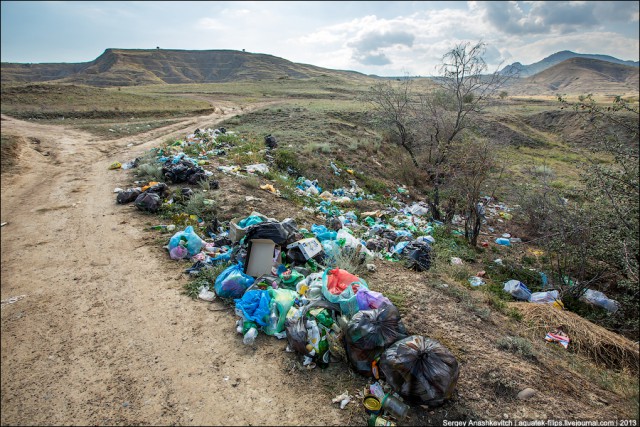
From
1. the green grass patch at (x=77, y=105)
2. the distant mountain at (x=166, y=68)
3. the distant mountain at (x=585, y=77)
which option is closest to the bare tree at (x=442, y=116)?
the green grass patch at (x=77, y=105)

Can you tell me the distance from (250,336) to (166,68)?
93.5 meters

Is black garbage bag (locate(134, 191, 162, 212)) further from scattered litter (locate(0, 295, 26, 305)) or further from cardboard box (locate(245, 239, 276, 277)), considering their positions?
cardboard box (locate(245, 239, 276, 277))

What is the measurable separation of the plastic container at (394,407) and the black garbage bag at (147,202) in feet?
18.7

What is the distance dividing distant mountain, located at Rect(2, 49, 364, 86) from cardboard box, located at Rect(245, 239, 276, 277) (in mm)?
68811

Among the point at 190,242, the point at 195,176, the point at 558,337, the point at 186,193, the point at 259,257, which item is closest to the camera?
the point at 558,337

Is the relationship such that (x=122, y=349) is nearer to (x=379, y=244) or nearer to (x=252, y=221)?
(x=252, y=221)

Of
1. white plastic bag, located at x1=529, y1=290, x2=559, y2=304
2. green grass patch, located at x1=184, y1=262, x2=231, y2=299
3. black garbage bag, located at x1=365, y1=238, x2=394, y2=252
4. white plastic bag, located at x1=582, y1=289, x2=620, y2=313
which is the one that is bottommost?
white plastic bag, located at x1=582, y1=289, x2=620, y2=313

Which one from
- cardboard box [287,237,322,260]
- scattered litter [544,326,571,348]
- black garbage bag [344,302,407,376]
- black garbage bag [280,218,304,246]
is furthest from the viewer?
A: black garbage bag [280,218,304,246]

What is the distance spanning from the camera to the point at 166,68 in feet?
265

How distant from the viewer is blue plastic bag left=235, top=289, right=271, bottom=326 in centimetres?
366

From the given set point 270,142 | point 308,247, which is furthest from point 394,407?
point 270,142

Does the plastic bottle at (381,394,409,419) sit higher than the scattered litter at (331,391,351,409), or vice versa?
the plastic bottle at (381,394,409,419)

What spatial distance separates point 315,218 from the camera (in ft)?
24.2

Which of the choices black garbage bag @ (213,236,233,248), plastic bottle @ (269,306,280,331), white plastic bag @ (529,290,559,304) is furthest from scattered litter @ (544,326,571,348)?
black garbage bag @ (213,236,233,248)
